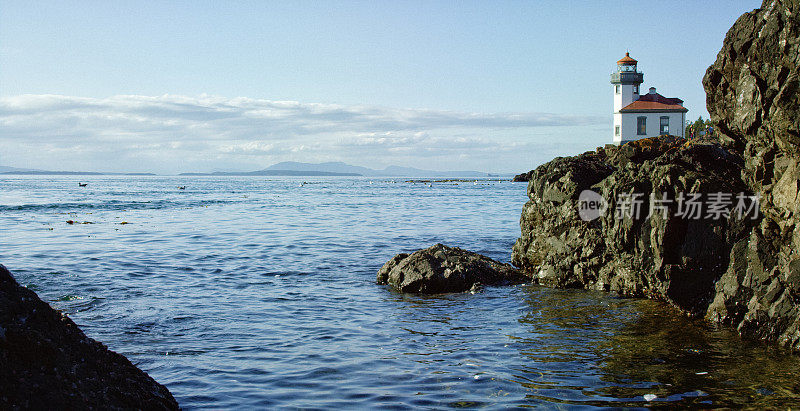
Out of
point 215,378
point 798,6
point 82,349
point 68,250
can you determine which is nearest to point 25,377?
point 82,349

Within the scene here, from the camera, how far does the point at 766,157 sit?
9266mm

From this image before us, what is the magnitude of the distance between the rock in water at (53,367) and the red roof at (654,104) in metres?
75.3

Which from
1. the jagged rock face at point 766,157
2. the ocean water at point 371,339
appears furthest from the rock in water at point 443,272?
the jagged rock face at point 766,157

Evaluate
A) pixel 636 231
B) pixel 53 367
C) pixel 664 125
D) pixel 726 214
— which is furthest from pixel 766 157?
pixel 664 125

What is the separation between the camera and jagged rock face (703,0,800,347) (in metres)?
8.52

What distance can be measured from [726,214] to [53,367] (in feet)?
32.8

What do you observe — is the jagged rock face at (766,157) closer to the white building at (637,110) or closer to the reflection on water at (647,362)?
the reflection on water at (647,362)

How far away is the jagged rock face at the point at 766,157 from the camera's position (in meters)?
8.52

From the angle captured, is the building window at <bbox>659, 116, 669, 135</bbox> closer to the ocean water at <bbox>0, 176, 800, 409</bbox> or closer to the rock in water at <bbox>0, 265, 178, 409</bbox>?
the ocean water at <bbox>0, 176, 800, 409</bbox>

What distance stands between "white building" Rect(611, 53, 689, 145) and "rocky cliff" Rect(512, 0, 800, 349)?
63.3 meters

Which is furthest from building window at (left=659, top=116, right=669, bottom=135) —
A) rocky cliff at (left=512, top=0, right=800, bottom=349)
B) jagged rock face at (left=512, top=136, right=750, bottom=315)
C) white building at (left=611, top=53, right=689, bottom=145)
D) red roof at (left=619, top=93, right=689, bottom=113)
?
rocky cliff at (left=512, top=0, right=800, bottom=349)

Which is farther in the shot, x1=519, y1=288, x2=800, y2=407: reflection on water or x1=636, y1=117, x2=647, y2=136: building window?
x1=636, y1=117, x2=647, y2=136: building window

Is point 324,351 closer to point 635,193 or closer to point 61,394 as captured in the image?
point 61,394

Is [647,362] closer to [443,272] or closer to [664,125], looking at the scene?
[443,272]
